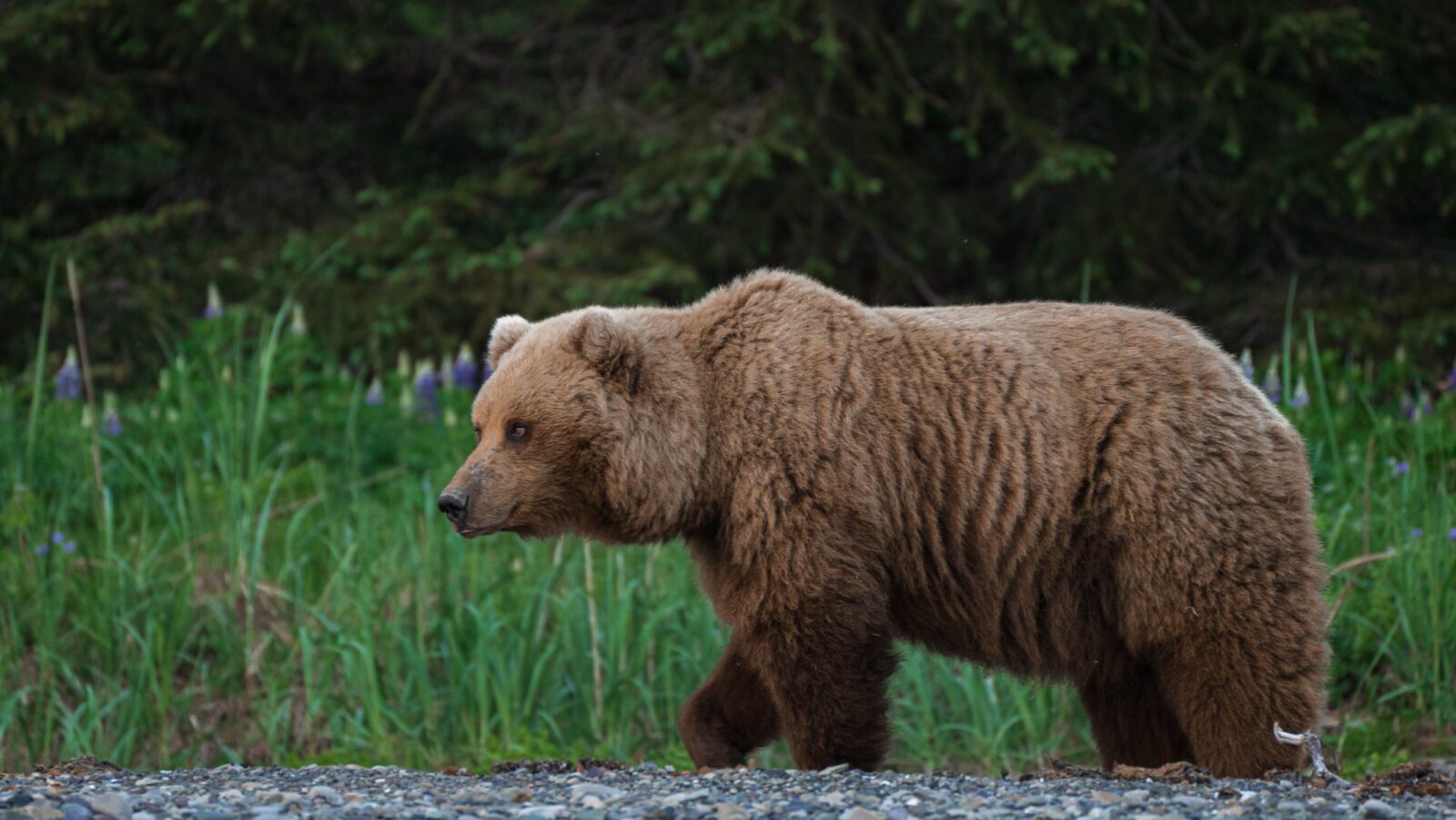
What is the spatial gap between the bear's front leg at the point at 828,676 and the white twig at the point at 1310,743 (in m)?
1.01

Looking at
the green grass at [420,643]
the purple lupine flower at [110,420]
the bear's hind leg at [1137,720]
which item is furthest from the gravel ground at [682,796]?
the purple lupine flower at [110,420]

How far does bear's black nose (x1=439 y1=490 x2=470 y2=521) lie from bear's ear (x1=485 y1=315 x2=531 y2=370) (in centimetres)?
58

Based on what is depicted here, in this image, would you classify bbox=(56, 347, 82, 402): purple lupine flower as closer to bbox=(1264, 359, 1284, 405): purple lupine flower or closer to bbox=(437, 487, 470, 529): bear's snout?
bbox=(437, 487, 470, 529): bear's snout

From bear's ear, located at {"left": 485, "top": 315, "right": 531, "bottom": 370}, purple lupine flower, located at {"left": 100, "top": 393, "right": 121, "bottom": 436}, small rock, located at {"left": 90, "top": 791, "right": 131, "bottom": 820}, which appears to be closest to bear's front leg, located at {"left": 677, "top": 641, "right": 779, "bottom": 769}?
bear's ear, located at {"left": 485, "top": 315, "right": 531, "bottom": 370}

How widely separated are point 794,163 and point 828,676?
22.0 ft

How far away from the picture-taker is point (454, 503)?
429 centimetres

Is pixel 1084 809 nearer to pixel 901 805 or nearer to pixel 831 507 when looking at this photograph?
pixel 901 805

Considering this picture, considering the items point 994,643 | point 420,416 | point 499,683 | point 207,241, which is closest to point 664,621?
point 499,683

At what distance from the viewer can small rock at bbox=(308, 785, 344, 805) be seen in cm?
337

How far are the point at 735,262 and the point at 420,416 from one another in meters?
2.98

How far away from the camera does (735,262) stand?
10.9m

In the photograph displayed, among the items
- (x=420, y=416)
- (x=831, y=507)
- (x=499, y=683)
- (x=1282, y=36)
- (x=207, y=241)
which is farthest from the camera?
(x=207, y=241)

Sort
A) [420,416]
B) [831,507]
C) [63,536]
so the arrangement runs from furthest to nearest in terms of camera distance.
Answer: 1. [420,416]
2. [63,536]
3. [831,507]

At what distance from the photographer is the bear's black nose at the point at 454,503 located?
429 centimetres
